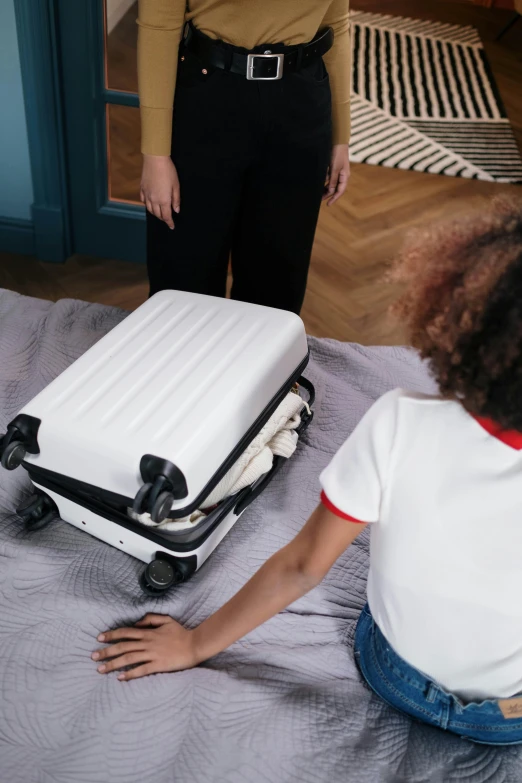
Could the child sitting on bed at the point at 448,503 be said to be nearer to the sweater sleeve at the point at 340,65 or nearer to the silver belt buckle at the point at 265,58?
the silver belt buckle at the point at 265,58

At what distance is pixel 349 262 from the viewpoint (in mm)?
2490

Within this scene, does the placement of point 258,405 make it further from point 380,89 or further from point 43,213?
point 380,89

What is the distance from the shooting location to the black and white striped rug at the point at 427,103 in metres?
3.11

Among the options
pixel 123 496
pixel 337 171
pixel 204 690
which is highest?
pixel 337 171

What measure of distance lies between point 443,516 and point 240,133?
896 mm

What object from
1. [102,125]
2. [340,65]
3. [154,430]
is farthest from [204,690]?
[102,125]

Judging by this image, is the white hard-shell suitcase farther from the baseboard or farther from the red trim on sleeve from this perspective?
the baseboard

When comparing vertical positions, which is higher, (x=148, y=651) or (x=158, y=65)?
(x=158, y=65)

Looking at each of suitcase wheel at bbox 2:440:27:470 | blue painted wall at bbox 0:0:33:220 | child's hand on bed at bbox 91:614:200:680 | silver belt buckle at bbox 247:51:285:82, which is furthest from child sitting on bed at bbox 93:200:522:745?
blue painted wall at bbox 0:0:33:220

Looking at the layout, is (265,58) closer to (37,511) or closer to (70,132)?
(37,511)

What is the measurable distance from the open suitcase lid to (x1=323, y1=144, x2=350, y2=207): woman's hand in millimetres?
436

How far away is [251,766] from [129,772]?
142 millimetres

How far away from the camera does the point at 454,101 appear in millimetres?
3576

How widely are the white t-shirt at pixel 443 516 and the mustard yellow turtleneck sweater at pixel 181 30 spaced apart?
2.72 feet
